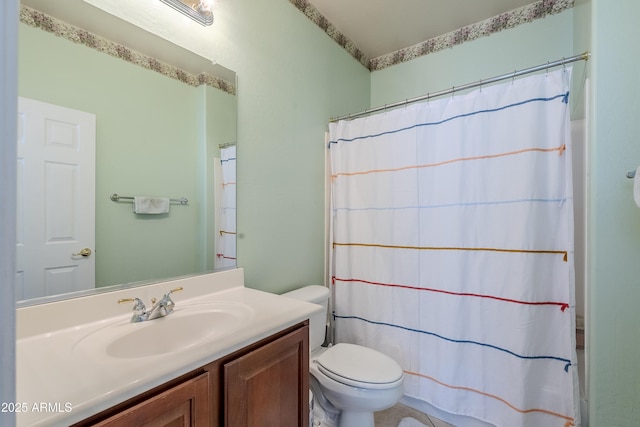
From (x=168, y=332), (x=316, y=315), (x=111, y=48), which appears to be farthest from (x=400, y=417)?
(x=111, y=48)

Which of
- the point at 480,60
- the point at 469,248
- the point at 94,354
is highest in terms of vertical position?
the point at 480,60

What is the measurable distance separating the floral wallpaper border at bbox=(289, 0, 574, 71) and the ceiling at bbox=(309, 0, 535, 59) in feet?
0.11

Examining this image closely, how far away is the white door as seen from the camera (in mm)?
844

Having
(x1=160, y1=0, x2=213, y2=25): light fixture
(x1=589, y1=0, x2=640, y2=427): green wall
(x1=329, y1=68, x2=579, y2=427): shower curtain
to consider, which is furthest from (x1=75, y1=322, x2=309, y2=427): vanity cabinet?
(x1=160, y1=0, x2=213, y2=25): light fixture

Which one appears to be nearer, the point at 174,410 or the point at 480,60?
the point at 174,410

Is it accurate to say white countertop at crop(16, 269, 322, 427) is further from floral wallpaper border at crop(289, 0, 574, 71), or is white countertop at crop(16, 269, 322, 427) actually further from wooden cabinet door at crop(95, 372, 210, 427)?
floral wallpaper border at crop(289, 0, 574, 71)

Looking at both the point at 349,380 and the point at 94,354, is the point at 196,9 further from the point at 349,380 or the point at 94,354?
the point at 349,380

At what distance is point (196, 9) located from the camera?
49.2 inches

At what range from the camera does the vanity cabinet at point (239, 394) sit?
0.64m

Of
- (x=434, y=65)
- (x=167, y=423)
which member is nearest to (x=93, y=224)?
(x=167, y=423)

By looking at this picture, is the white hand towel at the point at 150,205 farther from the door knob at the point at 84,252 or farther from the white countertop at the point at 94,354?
the white countertop at the point at 94,354

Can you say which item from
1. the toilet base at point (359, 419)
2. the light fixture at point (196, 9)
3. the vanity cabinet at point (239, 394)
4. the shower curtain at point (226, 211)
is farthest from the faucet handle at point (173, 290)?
the light fixture at point (196, 9)

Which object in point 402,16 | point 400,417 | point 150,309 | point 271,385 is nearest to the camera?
point 271,385

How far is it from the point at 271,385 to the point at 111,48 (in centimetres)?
136
